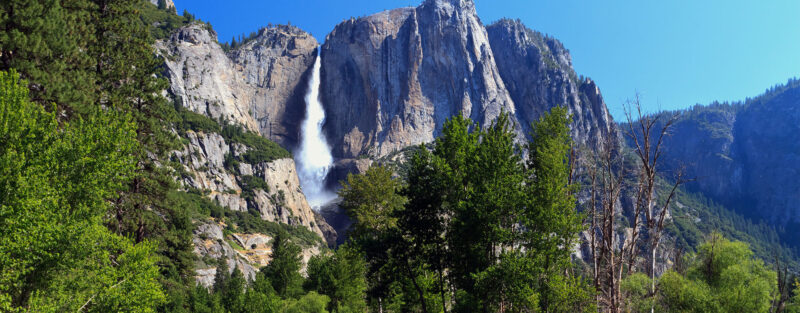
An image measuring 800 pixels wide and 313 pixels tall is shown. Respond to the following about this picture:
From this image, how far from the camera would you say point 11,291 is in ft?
45.4

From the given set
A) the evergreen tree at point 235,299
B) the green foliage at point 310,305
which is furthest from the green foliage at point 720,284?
the evergreen tree at point 235,299

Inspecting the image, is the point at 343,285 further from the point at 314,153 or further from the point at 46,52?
the point at 314,153

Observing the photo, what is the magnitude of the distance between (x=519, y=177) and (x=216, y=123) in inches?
5102

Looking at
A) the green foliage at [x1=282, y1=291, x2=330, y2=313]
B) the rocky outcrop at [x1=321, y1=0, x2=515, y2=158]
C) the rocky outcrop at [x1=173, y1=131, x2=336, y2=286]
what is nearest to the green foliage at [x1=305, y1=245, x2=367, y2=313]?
the green foliage at [x1=282, y1=291, x2=330, y2=313]

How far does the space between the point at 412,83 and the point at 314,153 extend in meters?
48.0

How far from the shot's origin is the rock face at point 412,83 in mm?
172875

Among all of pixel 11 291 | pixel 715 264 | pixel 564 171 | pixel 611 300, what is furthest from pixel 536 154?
pixel 715 264

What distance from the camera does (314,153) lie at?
586ft

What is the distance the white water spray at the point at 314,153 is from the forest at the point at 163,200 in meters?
135

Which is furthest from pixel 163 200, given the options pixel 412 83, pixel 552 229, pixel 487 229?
pixel 412 83

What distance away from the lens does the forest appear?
13.9 meters

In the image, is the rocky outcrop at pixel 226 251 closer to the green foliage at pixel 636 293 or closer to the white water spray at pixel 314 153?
the green foliage at pixel 636 293

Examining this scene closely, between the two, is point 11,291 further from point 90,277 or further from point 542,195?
point 542,195

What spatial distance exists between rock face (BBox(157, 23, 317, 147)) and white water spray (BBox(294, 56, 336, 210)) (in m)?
3.64
